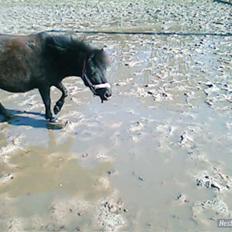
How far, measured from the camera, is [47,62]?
568 centimetres

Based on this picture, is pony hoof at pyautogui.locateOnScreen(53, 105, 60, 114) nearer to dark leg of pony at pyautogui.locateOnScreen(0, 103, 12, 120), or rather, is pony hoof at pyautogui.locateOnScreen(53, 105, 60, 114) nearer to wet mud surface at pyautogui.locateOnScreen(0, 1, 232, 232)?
wet mud surface at pyautogui.locateOnScreen(0, 1, 232, 232)

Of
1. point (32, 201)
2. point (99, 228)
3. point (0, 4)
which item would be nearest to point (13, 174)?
point (32, 201)

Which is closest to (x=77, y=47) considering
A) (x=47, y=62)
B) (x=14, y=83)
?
(x=47, y=62)

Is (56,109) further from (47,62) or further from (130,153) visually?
(130,153)

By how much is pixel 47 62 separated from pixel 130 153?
1713mm

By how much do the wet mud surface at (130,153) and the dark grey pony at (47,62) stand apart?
0.66 metres

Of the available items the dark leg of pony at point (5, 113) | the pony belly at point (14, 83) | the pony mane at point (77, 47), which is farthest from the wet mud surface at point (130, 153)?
the pony mane at point (77, 47)

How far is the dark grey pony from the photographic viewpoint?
18.1ft

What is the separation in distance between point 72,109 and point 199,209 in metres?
3.05

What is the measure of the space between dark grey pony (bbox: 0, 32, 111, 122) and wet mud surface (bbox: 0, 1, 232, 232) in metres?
0.66

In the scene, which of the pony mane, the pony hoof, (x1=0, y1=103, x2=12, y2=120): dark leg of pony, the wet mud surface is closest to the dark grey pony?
the pony mane

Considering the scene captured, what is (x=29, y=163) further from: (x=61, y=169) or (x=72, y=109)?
(x=72, y=109)

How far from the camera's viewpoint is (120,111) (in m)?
6.44

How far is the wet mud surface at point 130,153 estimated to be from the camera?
407 cm
